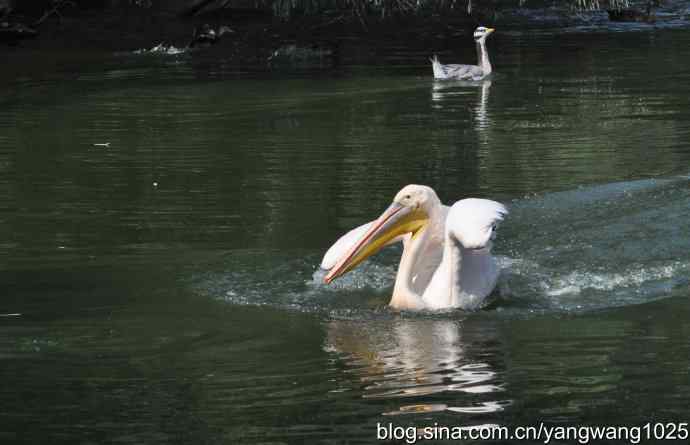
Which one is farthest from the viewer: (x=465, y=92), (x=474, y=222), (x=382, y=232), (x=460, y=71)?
(x=460, y=71)

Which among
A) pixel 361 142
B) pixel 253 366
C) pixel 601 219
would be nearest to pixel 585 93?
pixel 361 142

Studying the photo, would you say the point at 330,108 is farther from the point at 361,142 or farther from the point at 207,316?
the point at 207,316

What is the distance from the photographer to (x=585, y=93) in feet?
56.5

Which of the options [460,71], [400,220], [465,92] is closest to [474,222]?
[400,220]

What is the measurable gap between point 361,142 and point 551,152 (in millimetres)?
1977

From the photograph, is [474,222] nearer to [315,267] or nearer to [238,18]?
[315,267]

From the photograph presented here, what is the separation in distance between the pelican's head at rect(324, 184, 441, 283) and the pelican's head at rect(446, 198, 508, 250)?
49 centimetres

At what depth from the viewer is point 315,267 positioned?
821 cm

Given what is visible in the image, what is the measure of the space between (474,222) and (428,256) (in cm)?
100

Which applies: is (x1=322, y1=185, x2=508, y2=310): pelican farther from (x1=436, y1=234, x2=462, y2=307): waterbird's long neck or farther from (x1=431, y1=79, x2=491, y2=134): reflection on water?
(x1=431, y1=79, x2=491, y2=134): reflection on water

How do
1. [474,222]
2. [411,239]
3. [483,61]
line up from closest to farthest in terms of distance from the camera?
[474,222], [411,239], [483,61]

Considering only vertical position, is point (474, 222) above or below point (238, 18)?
above

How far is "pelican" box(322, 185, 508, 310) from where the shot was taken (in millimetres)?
7102

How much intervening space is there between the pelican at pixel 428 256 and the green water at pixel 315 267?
17 cm
